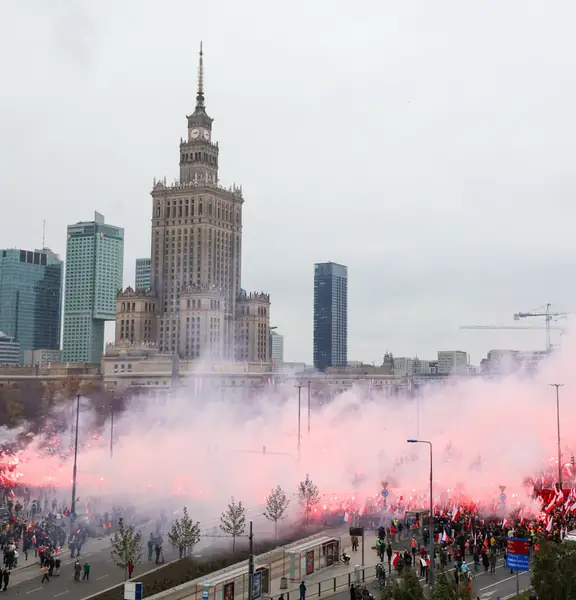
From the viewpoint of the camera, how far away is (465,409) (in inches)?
3068

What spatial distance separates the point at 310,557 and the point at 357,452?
24.7 metres

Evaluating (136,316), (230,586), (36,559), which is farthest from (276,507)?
(136,316)

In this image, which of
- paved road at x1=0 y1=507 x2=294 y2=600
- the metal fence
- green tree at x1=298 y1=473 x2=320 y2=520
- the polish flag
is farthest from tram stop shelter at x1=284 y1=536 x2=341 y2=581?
the polish flag

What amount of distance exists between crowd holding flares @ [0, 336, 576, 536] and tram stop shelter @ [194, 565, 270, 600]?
16.4 metres

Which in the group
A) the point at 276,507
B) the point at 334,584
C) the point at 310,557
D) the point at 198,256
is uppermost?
the point at 198,256

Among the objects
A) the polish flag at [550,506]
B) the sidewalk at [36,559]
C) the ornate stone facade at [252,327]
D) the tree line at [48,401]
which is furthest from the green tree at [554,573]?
the ornate stone facade at [252,327]

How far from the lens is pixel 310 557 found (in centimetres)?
4488

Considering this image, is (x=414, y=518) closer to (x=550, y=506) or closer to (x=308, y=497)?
(x=308, y=497)

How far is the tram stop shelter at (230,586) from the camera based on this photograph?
3684 centimetres

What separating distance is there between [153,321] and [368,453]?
10089 centimetres

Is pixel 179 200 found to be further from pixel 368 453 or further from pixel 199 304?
pixel 368 453

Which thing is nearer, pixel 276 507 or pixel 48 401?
pixel 276 507

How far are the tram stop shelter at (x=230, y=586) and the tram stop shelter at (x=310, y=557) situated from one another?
12.4 feet

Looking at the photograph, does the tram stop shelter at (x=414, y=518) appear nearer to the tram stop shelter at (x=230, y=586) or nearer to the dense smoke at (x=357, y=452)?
the dense smoke at (x=357, y=452)
